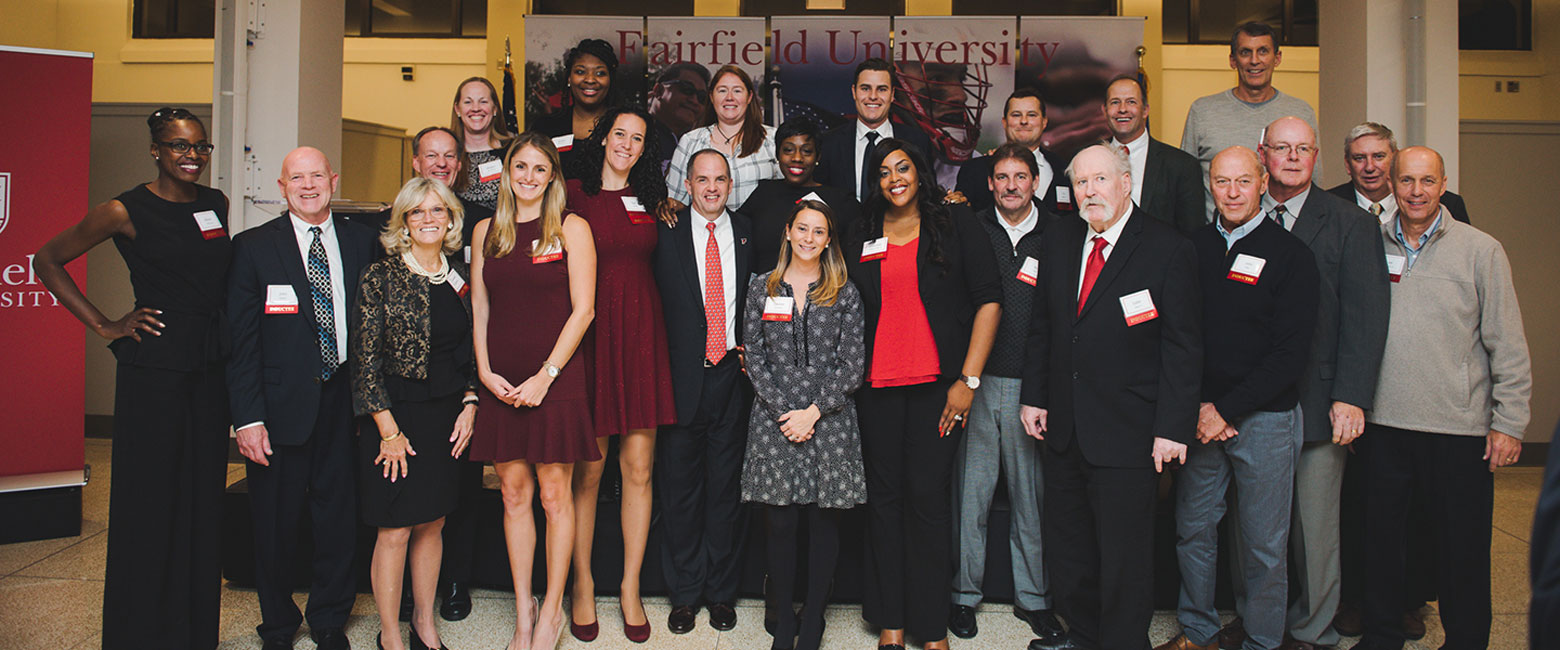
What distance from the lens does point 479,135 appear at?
3.91 meters

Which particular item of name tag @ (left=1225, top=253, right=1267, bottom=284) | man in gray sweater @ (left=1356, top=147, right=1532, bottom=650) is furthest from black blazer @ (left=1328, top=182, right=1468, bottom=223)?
name tag @ (left=1225, top=253, right=1267, bottom=284)

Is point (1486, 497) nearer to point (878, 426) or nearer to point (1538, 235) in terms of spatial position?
point (878, 426)

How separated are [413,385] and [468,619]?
3.49 ft

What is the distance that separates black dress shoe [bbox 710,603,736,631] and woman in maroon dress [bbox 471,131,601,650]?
2.00ft

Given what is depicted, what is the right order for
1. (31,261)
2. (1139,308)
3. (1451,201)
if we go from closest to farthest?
(1139,308)
(1451,201)
(31,261)

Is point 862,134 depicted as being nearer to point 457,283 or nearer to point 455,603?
point 457,283

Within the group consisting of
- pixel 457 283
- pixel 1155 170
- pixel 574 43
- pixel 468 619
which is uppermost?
pixel 574 43

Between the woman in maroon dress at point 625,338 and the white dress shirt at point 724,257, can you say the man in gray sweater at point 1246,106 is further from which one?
the woman in maroon dress at point 625,338

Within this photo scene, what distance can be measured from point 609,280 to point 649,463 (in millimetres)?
689

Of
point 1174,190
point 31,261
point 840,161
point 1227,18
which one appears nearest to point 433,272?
point 840,161

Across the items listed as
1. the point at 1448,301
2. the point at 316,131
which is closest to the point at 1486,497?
the point at 1448,301

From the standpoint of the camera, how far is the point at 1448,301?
9.72 ft

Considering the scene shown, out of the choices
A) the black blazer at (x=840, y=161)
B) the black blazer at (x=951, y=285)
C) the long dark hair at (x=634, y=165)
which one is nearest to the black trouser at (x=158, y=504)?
the long dark hair at (x=634, y=165)

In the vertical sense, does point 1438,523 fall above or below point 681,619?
above
